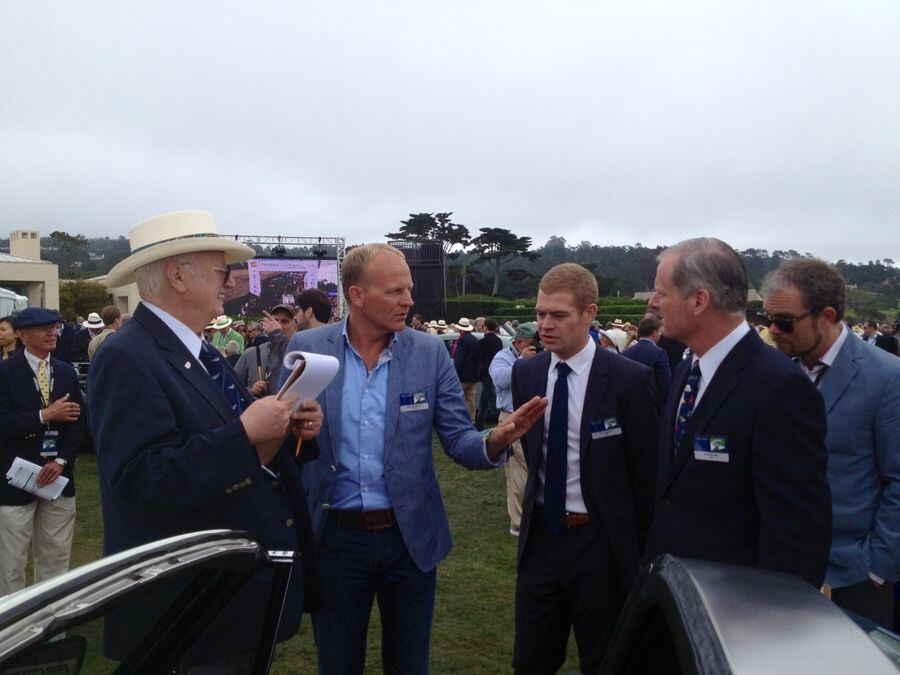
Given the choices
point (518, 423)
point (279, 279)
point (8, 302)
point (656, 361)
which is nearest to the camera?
point (518, 423)

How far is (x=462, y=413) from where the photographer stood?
3207mm

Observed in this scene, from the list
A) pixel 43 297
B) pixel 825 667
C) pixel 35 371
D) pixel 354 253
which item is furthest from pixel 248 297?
pixel 825 667

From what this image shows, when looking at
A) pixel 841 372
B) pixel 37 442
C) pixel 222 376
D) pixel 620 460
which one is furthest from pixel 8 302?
pixel 841 372

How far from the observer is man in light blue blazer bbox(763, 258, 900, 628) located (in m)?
2.87

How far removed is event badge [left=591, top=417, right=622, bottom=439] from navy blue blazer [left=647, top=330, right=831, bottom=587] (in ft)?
1.73

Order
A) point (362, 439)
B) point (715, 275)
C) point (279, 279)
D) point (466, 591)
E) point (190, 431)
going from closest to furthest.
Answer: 1. point (190, 431)
2. point (715, 275)
3. point (362, 439)
4. point (466, 591)
5. point (279, 279)

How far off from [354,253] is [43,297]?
161 feet

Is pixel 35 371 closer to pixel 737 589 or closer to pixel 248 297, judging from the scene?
pixel 737 589

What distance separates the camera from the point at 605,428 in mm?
3170

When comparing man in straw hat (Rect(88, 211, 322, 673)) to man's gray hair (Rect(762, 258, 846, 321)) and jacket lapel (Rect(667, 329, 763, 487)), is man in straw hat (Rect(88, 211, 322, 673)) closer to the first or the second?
jacket lapel (Rect(667, 329, 763, 487))

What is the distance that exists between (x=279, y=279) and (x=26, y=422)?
32270 millimetres

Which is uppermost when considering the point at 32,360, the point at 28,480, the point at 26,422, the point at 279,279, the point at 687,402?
the point at 279,279

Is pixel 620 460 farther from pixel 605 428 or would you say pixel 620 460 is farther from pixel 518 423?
pixel 518 423

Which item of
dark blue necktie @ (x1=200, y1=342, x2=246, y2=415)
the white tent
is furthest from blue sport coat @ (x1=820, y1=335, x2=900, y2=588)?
the white tent
